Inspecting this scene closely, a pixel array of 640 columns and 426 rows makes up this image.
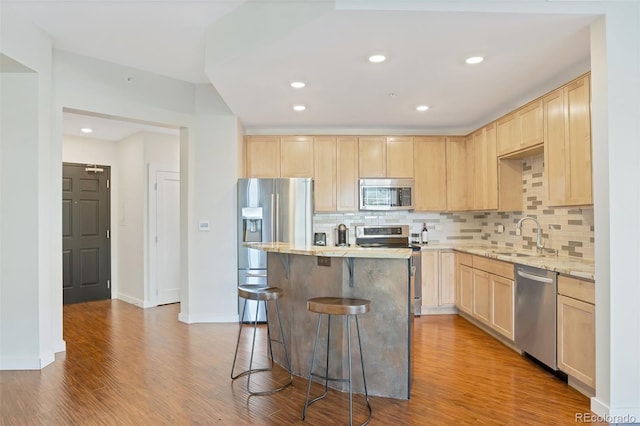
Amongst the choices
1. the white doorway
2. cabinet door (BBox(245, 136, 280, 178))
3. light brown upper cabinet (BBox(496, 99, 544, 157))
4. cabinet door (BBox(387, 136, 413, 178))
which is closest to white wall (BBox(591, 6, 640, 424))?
light brown upper cabinet (BBox(496, 99, 544, 157))

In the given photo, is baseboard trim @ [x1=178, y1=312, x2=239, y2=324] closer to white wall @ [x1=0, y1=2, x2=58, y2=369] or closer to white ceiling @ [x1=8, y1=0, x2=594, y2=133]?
white wall @ [x1=0, y1=2, x2=58, y2=369]

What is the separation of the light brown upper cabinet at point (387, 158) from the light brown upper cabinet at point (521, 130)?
Result: 1315 millimetres

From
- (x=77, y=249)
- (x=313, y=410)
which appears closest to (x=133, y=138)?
(x=77, y=249)

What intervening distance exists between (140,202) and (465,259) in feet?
16.0

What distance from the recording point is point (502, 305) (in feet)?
13.0

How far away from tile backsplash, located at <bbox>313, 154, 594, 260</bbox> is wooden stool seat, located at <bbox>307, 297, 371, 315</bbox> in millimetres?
2397

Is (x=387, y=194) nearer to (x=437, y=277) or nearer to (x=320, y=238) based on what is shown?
(x=320, y=238)

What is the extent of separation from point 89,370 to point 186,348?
0.87m

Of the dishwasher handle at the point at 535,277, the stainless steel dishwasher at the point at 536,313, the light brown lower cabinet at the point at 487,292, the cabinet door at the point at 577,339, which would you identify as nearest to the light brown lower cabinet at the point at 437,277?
the light brown lower cabinet at the point at 487,292

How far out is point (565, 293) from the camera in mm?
3002

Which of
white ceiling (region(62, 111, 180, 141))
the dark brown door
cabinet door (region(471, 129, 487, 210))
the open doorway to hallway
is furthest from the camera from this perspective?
the dark brown door

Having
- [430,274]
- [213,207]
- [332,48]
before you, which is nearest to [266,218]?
[213,207]

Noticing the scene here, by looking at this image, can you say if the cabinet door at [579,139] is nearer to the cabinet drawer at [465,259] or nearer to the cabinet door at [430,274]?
the cabinet drawer at [465,259]

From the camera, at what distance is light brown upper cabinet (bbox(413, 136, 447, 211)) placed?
5719 millimetres
